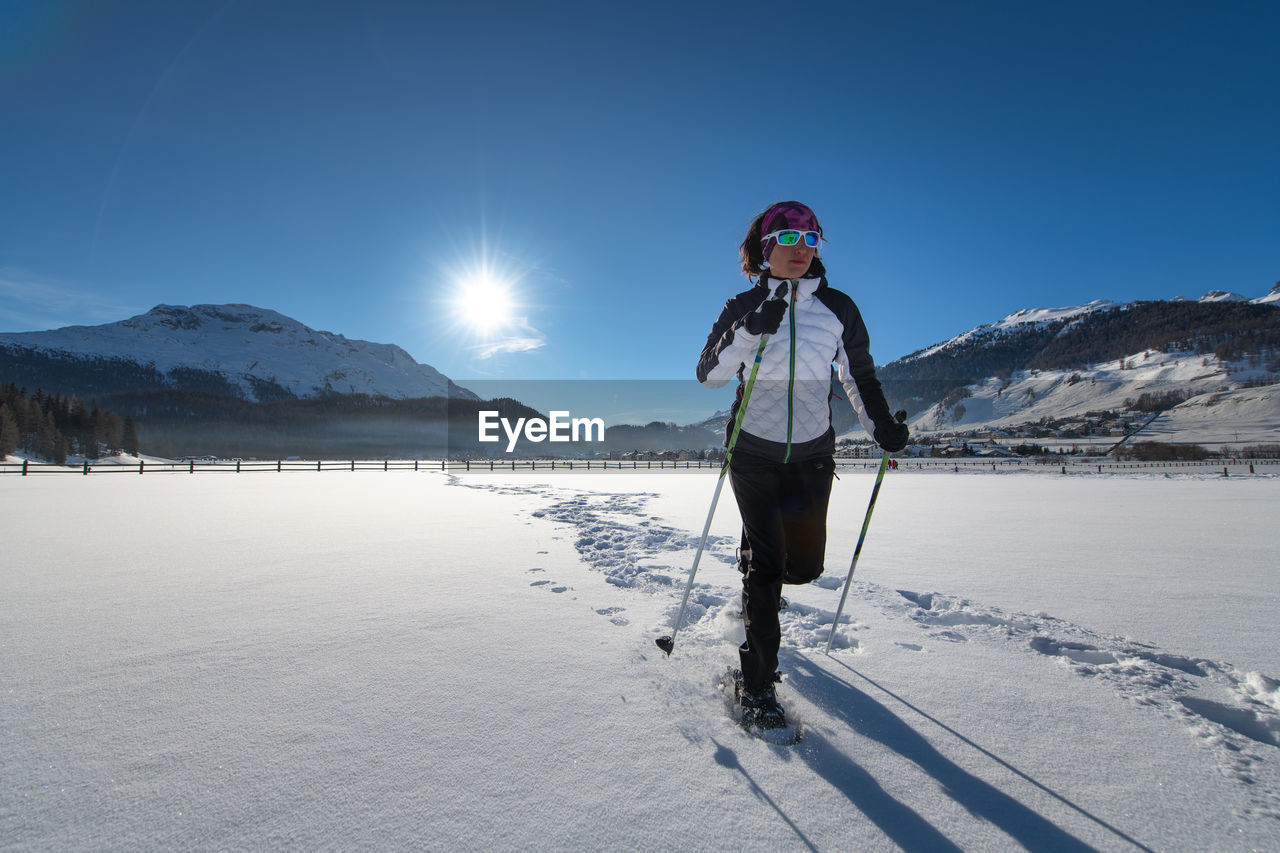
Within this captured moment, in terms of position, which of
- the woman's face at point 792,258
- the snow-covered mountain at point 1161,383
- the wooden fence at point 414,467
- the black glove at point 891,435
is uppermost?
the snow-covered mountain at point 1161,383

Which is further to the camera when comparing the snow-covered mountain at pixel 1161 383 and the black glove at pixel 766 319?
the snow-covered mountain at pixel 1161 383

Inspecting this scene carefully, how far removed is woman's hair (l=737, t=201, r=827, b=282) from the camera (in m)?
2.82

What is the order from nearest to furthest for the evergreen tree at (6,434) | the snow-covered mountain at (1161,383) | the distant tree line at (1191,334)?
the evergreen tree at (6,434) → the snow-covered mountain at (1161,383) → the distant tree line at (1191,334)

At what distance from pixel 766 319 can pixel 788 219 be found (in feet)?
2.24

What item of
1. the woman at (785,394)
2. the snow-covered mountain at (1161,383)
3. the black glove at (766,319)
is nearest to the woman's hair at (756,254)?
the woman at (785,394)

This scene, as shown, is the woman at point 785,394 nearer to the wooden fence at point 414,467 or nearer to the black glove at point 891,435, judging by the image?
the black glove at point 891,435

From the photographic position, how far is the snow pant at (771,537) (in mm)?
2281

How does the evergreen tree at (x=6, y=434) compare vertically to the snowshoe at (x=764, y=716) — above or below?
above

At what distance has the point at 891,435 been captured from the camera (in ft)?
8.88

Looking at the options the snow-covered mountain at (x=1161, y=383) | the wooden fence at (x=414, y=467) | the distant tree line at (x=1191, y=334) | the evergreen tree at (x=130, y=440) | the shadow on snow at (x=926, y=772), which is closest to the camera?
the shadow on snow at (x=926, y=772)

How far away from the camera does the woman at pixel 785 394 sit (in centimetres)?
242

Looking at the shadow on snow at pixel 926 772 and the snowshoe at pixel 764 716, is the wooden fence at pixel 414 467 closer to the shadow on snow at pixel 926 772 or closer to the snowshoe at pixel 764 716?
the snowshoe at pixel 764 716

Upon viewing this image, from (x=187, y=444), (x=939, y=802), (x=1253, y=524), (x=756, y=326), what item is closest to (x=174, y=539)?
(x=756, y=326)

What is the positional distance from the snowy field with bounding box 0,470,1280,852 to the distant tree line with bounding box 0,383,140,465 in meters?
77.2
